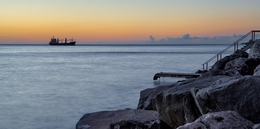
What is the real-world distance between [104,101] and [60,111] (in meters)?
2.61

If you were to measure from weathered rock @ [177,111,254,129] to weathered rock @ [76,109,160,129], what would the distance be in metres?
2.79

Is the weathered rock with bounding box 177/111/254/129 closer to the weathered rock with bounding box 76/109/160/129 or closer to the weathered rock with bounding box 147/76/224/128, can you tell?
the weathered rock with bounding box 147/76/224/128

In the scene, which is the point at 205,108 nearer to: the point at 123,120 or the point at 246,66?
the point at 123,120

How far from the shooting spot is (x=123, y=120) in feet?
21.1

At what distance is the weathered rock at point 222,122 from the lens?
10.8 ft

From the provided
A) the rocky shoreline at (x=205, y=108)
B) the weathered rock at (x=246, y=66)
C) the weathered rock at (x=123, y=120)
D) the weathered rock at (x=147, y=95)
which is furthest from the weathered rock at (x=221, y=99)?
the weathered rock at (x=246, y=66)

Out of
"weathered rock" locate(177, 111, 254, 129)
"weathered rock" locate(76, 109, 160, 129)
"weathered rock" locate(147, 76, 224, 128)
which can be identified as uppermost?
"weathered rock" locate(177, 111, 254, 129)

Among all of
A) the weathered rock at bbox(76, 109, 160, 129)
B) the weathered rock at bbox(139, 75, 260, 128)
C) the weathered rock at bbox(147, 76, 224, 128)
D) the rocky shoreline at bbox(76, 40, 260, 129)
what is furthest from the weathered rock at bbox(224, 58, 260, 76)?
the weathered rock at bbox(139, 75, 260, 128)

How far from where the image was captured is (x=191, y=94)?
5.38 metres

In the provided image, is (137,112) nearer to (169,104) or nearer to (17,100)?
A: (169,104)

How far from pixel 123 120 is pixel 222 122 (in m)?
3.31

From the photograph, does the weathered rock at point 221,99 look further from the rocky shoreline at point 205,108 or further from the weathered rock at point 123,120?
the weathered rock at point 123,120

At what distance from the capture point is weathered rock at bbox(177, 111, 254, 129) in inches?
129

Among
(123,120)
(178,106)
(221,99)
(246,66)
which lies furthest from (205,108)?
(246,66)
